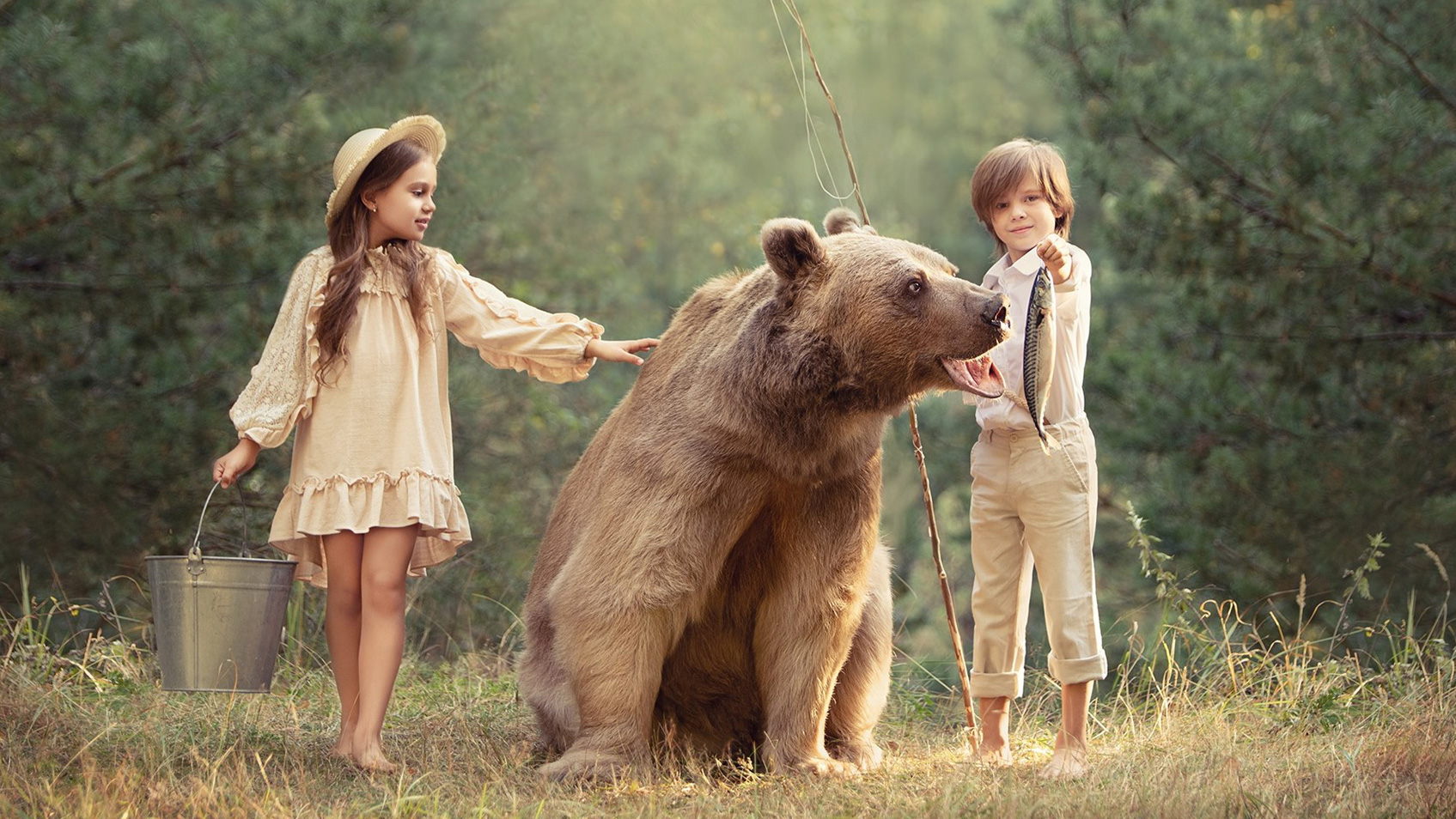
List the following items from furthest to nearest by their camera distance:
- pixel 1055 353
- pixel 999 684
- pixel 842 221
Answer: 1. pixel 842 221
2. pixel 999 684
3. pixel 1055 353

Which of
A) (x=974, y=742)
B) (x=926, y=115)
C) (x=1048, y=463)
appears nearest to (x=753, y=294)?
(x=1048, y=463)

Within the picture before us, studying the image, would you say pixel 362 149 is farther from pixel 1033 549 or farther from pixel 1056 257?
pixel 1033 549

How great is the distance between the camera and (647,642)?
4.48 metres

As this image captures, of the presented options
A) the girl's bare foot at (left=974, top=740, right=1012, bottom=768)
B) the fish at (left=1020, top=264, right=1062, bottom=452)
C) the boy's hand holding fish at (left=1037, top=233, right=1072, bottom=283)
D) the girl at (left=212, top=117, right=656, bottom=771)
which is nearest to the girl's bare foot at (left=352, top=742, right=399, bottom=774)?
the girl at (left=212, top=117, right=656, bottom=771)

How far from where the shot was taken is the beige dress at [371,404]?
15.5 ft

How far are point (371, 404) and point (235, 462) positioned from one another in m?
0.44

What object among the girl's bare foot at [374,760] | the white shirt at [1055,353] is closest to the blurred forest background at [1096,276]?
the white shirt at [1055,353]

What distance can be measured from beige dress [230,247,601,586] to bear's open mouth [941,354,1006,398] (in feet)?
4.12

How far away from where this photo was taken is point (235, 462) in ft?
15.3

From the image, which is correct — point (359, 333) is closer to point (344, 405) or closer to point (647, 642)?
point (344, 405)

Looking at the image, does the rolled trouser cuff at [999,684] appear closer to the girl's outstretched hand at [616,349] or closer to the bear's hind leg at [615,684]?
the bear's hind leg at [615,684]

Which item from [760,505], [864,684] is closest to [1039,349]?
[760,505]

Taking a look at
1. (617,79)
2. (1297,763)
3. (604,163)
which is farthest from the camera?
(604,163)

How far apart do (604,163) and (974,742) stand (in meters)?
12.8
